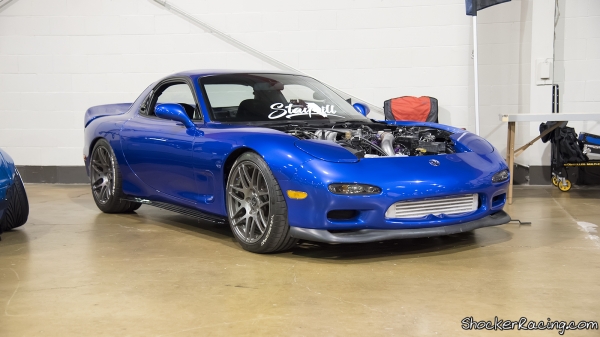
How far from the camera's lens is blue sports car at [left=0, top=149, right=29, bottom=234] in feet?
16.7

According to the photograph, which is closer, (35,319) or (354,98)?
(35,319)

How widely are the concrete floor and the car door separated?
1.15 ft

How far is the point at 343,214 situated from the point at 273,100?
1.35 meters

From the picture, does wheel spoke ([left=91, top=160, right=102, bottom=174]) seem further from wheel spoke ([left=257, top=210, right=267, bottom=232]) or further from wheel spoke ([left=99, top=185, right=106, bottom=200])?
wheel spoke ([left=257, top=210, right=267, bottom=232])

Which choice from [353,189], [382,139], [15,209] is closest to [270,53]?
[15,209]

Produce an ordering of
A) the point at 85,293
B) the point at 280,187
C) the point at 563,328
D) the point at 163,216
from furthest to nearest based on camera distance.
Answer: the point at 163,216, the point at 280,187, the point at 85,293, the point at 563,328

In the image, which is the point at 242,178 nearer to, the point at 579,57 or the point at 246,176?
the point at 246,176

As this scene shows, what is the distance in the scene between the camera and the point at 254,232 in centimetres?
454

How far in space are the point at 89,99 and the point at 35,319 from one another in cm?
587

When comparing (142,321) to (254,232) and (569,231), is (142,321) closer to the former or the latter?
(254,232)

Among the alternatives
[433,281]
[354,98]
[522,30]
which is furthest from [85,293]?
[522,30]

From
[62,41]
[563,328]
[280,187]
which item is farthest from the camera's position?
[62,41]

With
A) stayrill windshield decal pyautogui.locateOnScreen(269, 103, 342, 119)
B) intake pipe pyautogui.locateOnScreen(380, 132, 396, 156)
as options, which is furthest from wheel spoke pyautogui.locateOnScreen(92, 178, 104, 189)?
intake pipe pyautogui.locateOnScreen(380, 132, 396, 156)

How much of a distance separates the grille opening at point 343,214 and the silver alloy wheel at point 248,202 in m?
0.41
